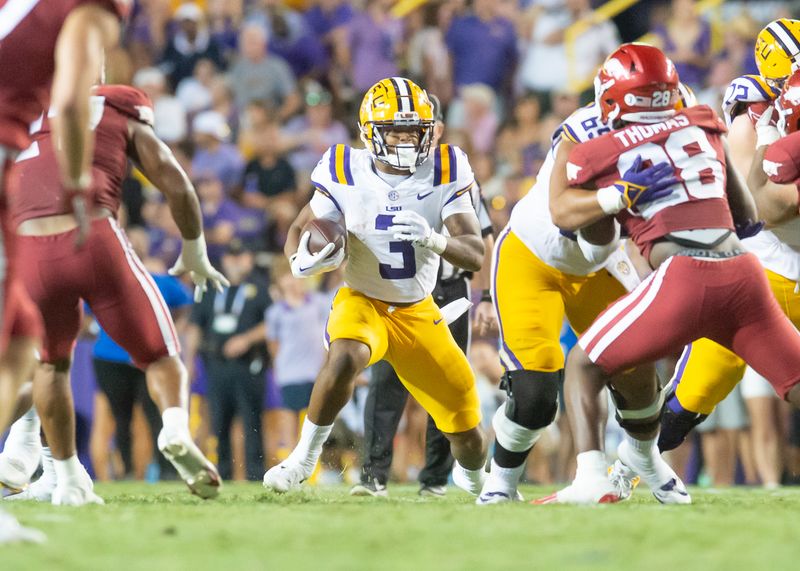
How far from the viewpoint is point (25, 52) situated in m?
4.31

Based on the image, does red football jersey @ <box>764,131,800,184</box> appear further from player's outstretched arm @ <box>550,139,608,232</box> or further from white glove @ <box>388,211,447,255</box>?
white glove @ <box>388,211,447,255</box>

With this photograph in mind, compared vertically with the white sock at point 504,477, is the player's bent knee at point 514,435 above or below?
above

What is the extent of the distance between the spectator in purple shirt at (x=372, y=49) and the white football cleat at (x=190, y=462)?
834 cm

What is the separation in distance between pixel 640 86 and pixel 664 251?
65cm

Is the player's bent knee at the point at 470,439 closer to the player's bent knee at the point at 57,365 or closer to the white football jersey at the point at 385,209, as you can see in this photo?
the white football jersey at the point at 385,209

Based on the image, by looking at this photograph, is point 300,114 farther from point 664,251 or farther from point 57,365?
point 664,251

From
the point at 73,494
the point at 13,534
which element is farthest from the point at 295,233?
the point at 13,534

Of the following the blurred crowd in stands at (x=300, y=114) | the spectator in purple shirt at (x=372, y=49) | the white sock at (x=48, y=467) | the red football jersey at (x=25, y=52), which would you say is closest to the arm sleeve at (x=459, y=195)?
the white sock at (x=48, y=467)

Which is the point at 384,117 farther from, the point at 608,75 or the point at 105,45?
the point at 105,45

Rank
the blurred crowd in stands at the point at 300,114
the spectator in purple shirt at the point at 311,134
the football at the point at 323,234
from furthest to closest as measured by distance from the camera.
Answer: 1. the spectator in purple shirt at the point at 311,134
2. the blurred crowd in stands at the point at 300,114
3. the football at the point at 323,234

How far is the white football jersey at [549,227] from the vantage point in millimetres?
5637

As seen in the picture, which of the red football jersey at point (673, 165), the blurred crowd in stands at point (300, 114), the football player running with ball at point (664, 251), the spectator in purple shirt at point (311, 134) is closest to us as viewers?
the football player running with ball at point (664, 251)

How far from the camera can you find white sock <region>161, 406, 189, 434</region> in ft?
16.8

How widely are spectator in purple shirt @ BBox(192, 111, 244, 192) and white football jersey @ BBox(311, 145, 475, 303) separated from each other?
20.3 feet
